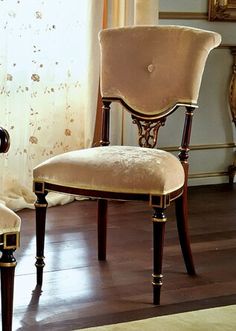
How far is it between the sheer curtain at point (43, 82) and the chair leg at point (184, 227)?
1.19 metres

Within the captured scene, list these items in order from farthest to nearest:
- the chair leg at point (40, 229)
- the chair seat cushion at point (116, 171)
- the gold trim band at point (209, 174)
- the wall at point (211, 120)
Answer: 1. the gold trim band at point (209, 174)
2. the wall at point (211, 120)
3. the chair leg at point (40, 229)
4. the chair seat cushion at point (116, 171)

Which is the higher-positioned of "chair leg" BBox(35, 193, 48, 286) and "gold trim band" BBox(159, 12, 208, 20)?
"gold trim band" BBox(159, 12, 208, 20)

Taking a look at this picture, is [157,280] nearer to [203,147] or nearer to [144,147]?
[144,147]

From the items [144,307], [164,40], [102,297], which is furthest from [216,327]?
[164,40]

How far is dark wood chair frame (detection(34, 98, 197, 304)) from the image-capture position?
227 centimetres

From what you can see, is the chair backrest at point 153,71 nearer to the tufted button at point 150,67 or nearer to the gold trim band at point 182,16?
the tufted button at point 150,67

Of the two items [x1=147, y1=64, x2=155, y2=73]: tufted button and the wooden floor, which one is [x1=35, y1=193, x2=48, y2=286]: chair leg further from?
[x1=147, y1=64, x2=155, y2=73]: tufted button

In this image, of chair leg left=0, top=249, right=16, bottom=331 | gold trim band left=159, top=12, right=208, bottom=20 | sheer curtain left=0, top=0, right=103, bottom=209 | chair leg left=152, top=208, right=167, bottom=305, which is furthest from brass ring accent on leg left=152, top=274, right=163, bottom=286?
gold trim band left=159, top=12, right=208, bottom=20

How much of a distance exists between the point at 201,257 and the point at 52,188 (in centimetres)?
78

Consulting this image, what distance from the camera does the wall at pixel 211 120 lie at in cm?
418

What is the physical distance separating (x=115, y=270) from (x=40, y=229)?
37cm

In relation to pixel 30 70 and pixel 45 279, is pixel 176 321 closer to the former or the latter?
pixel 45 279

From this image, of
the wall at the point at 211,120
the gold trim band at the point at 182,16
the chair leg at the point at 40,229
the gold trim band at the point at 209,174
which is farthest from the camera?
the gold trim band at the point at 209,174

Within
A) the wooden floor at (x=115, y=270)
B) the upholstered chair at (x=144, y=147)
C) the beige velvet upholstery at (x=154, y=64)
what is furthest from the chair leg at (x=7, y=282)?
the beige velvet upholstery at (x=154, y=64)
